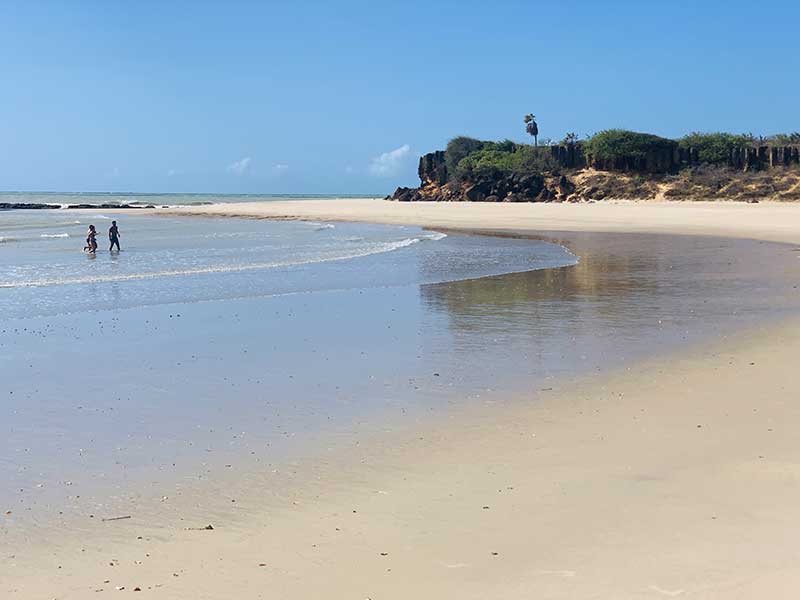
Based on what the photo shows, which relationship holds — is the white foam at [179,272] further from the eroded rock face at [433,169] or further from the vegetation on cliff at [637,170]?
the eroded rock face at [433,169]

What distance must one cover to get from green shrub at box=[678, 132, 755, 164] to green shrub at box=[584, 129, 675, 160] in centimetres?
182

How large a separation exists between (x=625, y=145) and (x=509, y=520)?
74.5 metres

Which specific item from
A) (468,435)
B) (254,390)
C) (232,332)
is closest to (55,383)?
(254,390)

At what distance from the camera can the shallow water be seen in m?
7.31

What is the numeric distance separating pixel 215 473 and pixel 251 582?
2080 mm

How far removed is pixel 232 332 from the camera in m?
13.7

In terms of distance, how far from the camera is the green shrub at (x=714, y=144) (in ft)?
240

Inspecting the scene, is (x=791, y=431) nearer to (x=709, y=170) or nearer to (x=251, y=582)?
(x=251, y=582)

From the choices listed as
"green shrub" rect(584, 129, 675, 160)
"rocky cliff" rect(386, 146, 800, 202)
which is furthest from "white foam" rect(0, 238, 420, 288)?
"green shrub" rect(584, 129, 675, 160)

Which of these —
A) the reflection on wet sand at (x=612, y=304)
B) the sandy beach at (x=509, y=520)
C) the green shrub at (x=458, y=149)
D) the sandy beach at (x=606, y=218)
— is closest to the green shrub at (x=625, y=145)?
the sandy beach at (x=606, y=218)

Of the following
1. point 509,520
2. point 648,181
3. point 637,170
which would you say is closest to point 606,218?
point 648,181

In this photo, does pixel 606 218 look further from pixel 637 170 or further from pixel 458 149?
pixel 458 149

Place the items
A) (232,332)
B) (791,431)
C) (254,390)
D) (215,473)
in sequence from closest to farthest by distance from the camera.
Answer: (215,473) < (791,431) < (254,390) < (232,332)

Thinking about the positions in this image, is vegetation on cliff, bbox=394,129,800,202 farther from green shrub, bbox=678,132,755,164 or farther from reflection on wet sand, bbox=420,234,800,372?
reflection on wet sand, bbox=420,234,800,372
